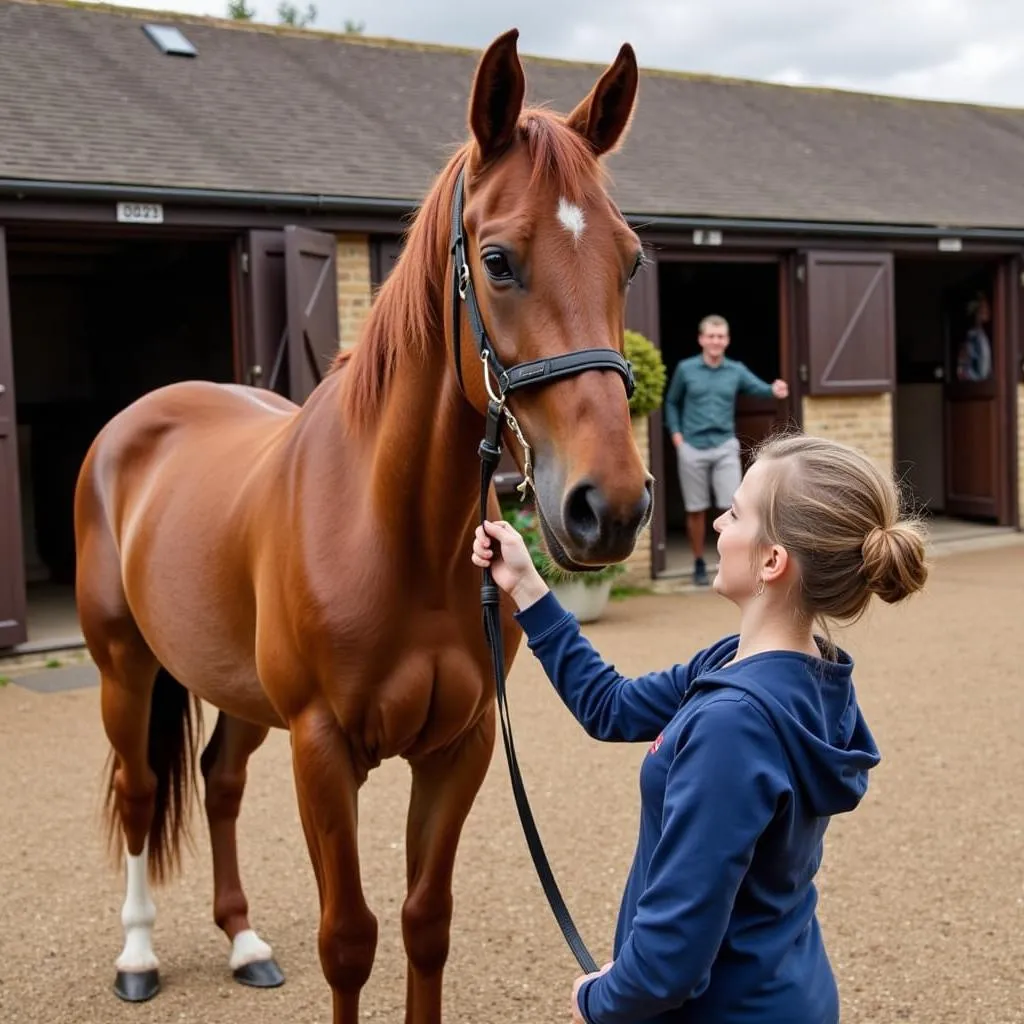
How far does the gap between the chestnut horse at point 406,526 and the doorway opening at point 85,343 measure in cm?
777

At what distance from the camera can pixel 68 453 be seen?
11148 mm

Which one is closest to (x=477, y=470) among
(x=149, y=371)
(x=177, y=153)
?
(x=177, y=153)

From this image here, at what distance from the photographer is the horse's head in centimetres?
179

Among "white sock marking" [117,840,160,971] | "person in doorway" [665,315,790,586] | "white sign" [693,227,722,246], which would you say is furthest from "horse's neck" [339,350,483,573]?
"white sign" [693,227,722,246]

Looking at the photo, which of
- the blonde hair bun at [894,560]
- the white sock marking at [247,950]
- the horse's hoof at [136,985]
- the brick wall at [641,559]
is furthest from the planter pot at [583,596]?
the blonde hair bun at [894,560]

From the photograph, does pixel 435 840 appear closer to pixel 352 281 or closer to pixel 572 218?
pixel 572 218

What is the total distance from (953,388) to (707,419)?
5028mm

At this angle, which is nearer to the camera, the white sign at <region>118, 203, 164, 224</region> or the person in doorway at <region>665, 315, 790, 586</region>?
the white sign at <region>118, 203, 164, 224</region>

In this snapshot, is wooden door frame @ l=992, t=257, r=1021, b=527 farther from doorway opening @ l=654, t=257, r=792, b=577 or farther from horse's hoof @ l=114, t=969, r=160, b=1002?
horse's hoof @ l=114, t=969, r=160, b=1002

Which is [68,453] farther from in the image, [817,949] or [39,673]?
[817,949]

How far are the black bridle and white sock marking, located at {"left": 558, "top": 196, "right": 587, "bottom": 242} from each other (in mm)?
209

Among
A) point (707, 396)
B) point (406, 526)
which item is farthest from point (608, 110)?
point (707, 396)

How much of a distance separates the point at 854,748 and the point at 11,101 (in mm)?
8301

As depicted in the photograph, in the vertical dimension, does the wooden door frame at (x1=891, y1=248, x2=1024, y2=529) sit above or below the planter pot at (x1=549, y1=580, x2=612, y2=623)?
above
